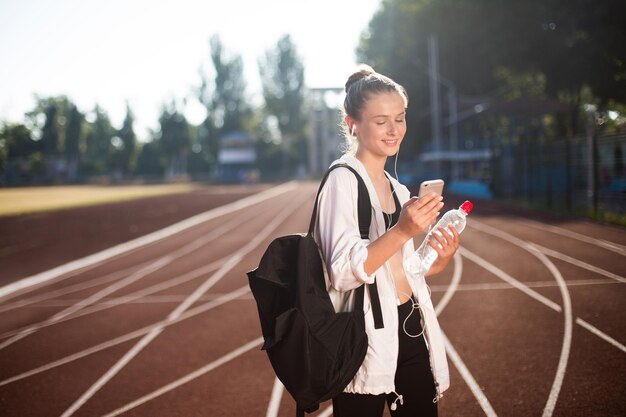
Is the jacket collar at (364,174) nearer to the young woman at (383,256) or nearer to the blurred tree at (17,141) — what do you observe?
the young woman at (383,256)

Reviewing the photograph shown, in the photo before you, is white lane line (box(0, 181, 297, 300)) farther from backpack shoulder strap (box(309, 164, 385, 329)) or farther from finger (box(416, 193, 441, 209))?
finger (box(416, 193, 441, 209))

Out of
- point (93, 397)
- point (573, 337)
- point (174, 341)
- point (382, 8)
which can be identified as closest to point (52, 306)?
point (174, 341)

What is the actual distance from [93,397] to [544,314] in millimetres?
4792

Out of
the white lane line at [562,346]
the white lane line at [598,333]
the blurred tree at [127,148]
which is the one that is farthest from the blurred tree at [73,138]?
the white lane line at [598,333]

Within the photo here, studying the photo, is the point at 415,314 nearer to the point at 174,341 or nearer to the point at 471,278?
the point at 174,341

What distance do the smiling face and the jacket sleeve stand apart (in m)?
0.18

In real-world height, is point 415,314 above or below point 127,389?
above

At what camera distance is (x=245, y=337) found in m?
5.84

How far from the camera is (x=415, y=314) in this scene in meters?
2.03

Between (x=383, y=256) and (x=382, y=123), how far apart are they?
0.51 meters

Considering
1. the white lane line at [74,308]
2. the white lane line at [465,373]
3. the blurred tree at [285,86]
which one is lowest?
the white lane line at [74,308]

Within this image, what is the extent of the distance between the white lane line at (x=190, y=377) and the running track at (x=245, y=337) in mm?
19

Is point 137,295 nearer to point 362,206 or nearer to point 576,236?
point 576,236

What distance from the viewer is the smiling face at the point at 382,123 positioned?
1.84 meters
